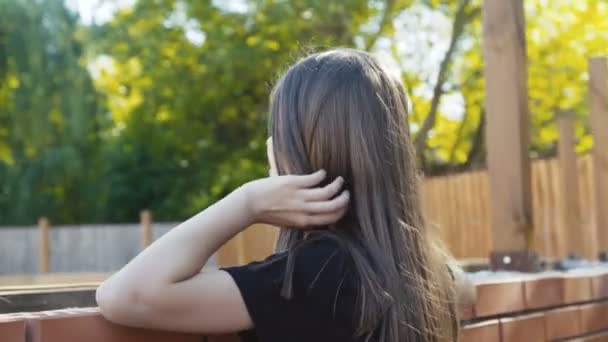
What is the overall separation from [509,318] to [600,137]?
8.10 ft

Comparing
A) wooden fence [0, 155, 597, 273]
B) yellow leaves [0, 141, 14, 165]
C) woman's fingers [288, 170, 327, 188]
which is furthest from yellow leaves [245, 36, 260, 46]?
woman's fingers [288, 170, 327, 188]

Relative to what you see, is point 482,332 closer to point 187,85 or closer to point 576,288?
point 576,288

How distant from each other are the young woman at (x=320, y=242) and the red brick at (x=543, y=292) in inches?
33.9

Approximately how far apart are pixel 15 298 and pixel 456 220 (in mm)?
9571

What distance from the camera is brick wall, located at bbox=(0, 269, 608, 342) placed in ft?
4.91

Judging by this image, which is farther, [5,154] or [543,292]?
[5,154]

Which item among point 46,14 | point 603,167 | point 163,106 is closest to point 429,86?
point 163,106

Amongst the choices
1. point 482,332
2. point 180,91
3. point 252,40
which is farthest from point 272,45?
point 482,332

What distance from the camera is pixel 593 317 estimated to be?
10.1 feet

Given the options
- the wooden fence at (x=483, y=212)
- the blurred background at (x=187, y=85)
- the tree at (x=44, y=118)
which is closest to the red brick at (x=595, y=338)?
the wooden fence at (x=483, y=212)

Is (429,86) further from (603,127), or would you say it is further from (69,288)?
(69,288)

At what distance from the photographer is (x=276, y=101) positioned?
68.8 inches

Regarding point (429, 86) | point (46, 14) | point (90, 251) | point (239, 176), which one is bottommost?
point (90, 251)

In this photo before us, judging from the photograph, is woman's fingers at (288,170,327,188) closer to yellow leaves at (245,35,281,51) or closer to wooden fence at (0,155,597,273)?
wooden fence at (0,155,597,273)
